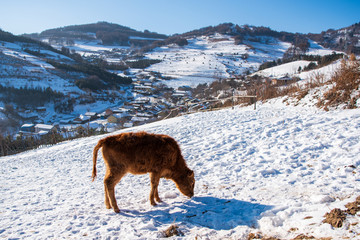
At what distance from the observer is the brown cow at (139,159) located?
4379 mm

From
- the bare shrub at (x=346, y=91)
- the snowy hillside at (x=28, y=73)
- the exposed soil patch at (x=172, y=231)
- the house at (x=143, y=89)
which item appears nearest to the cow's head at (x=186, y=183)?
the exposed soil patch at (x=172, y=231)

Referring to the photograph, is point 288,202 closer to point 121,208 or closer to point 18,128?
A: point 121,208

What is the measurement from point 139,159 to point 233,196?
2.32 metres

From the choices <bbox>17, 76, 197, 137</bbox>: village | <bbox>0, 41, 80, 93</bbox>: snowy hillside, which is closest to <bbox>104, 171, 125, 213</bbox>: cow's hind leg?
<bbox>17, 76, 197, 137</bbox>: village

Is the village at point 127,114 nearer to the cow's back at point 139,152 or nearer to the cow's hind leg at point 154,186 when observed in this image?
the cow's hind leg at point 154,186

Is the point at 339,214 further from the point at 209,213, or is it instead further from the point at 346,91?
the point at 346,91

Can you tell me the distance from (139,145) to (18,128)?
2599 inches

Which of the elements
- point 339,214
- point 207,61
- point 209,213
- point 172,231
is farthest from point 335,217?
point 207,61

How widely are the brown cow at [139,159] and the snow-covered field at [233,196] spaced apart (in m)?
0.52

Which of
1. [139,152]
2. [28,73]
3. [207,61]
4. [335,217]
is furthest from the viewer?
[207,61]

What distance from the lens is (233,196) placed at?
4688 mm

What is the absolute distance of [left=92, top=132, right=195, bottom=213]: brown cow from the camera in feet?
14.4

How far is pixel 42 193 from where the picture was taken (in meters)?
7.16

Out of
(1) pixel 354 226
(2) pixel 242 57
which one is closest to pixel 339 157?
(1) pixel 354 226
